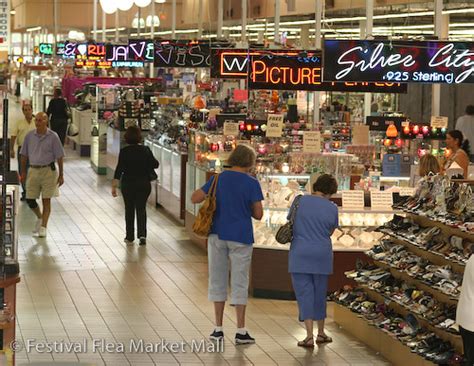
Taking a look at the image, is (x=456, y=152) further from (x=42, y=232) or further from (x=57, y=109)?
(x=57, y=109)

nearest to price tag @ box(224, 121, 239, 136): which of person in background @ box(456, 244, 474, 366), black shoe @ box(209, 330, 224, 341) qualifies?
black shoe @ box(209, 330, 224, 341)

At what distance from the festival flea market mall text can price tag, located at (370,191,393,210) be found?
107 inches

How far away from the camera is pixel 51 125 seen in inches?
956

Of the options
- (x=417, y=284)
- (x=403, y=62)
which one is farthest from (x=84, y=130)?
(x=417, y=284)

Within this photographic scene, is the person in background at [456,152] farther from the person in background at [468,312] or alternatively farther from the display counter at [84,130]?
the display counter at [84,130]

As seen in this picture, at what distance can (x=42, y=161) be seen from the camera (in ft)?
48.4

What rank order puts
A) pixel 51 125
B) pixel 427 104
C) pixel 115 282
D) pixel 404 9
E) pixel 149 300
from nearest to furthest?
pixel 149 300
pixel 115 282
pixel 404 9
pixel 51 125
pixel 427 104

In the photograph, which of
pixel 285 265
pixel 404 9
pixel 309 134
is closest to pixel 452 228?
pixel 285 265

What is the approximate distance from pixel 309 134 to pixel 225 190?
4.85 meters

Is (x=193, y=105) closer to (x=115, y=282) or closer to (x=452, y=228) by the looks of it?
(x=115, y=282)

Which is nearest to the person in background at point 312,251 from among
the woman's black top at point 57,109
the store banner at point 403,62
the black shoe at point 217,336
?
the black shoe at point 217,336

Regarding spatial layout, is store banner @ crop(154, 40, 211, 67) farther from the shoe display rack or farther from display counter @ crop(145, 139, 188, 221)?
the shoe display rack

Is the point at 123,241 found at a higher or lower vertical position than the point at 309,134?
lower

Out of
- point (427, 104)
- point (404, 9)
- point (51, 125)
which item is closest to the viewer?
point (404, 9)
